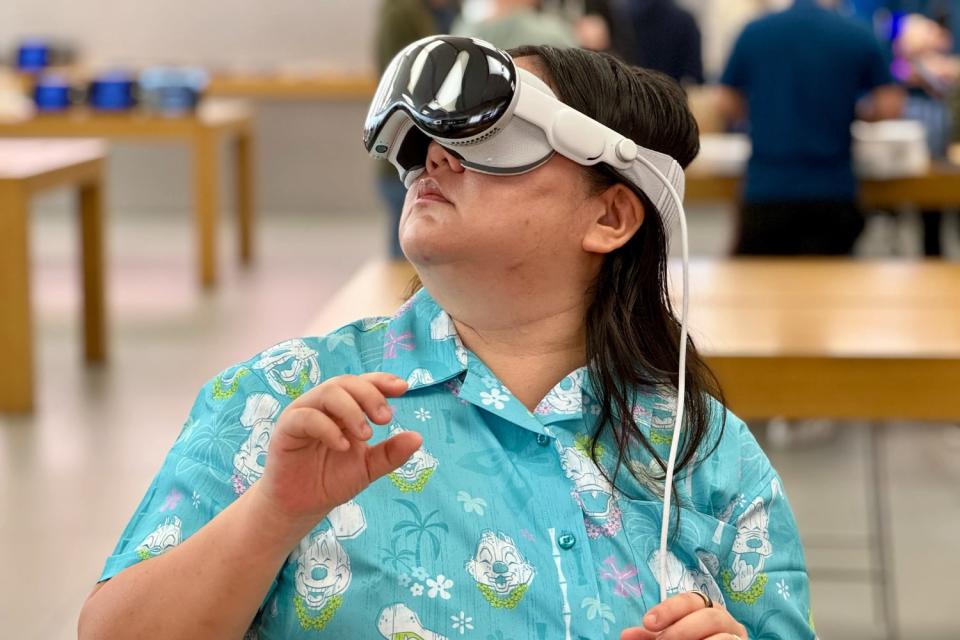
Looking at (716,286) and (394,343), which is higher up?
(394,343)

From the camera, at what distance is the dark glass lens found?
43.4 inches

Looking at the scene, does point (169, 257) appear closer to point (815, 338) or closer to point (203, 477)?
point (815, 338)

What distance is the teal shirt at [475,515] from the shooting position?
1.05 metres

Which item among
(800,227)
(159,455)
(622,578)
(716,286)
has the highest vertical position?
(622,578)

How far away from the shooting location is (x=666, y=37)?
542 cm

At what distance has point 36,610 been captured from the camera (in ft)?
8.42

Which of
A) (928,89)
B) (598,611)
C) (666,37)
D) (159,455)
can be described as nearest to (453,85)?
(598,611)

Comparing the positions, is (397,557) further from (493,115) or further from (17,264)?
(17,264)

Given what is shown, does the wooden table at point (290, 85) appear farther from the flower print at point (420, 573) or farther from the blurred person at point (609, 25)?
the flower print at point (420, 573)

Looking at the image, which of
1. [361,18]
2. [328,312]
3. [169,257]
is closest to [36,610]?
[328,312]

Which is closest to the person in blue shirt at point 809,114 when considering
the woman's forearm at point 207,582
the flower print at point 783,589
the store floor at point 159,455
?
the store floor at point 159,455

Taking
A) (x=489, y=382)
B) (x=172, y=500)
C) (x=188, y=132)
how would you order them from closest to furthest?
(x=172, y=500) < (x=489, y=382) < (x=188, y=132)

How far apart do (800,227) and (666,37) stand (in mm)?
1815

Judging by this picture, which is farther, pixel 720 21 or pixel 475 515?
pixel 720 21
